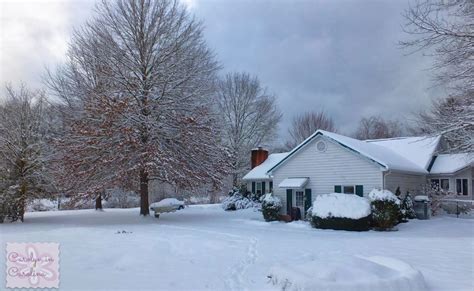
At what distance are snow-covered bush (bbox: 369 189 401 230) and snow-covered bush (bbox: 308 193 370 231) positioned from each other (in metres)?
0.35

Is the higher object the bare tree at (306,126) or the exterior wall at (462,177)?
the bare tree at (306,126)

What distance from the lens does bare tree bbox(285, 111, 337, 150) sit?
5000cm

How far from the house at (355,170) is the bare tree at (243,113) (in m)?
18.5

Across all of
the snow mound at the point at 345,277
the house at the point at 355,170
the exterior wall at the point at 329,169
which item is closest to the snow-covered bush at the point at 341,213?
the exterior wall at the point at 329,169

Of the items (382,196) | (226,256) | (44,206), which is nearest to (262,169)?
(382,196)

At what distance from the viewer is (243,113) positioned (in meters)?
42.3

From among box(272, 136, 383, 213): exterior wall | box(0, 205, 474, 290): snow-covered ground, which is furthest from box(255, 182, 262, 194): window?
box(0, 205, 474, 290): snow-covered ground

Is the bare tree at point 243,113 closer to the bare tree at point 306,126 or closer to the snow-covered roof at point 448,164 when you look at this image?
the bare tree at point 306,126

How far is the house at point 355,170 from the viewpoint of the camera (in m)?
19.5

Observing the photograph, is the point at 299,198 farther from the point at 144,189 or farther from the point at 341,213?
the point at 144,189

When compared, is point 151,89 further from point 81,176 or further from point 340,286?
point 340,286

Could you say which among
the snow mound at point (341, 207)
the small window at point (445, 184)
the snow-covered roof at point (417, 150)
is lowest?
the snow mound at point (341, 207)

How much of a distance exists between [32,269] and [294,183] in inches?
622

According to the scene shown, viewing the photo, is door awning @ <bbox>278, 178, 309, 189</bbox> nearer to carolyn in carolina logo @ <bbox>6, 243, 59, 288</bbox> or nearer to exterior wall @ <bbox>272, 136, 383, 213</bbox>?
exterior wall @ <bbox>272, 136, 383, 213</bbox>
